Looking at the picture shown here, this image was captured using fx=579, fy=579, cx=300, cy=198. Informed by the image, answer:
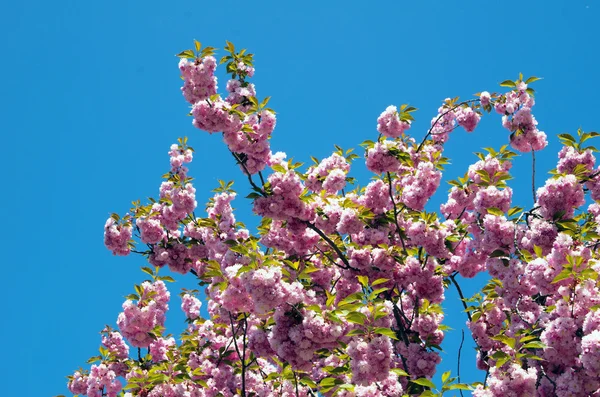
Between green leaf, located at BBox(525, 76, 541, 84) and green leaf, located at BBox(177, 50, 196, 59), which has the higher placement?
green leaf, located at BBox(177, 50, 196, 59)

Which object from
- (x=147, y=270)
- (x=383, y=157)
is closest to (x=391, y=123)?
(x=383, y=157)

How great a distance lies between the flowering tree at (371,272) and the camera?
5.82m

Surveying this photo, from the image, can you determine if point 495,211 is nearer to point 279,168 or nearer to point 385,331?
point 385,331

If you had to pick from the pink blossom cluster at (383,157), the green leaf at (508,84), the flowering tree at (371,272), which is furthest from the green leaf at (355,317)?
the green leaf at (508,84)

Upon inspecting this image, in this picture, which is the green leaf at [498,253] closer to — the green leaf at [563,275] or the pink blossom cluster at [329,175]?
the green leaf at [563,275]

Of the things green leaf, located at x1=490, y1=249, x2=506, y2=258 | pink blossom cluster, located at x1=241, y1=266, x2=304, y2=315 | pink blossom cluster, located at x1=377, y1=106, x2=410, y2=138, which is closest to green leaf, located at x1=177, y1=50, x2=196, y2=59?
pink blossom cluster, located at x1=377, y1=106, x2=410, y2=138

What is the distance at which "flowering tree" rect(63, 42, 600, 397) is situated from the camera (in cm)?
582

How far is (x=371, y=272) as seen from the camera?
7746 millimetres

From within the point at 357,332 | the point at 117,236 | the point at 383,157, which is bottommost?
the point at 357,332

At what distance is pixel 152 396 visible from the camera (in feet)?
23.5

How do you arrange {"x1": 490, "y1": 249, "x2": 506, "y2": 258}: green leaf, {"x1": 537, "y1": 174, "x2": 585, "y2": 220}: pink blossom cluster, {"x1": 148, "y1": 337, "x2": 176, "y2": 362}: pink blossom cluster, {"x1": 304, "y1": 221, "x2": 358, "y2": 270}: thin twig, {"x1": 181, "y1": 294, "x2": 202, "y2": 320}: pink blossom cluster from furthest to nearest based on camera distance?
{"x1": 181, "y1": 294, "x2": 202, "y2": 320}: pink blossom cluster → {"x1": 148, "y1": 337, "x2": 176, "y2": 362}: pink blossom cluster → {"x1": 304, "y1": 221, "x2": 358, "y2": 270}: thin twig → {"x1": 490, "y1": 249, "x2": 506, "y2": 258}: green leaf → {"x1": 537, "y1": 174, "x2": 585, "y2": 220}: pink blossom cluster

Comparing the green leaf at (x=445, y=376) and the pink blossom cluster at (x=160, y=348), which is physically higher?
the pink blossom cluster at (x=160, y=348)

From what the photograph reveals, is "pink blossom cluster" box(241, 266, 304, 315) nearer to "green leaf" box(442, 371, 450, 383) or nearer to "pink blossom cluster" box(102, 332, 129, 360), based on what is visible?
"green leaf" box(442, 371, 450, 383)

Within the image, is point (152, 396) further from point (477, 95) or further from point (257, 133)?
point (477, 95)
